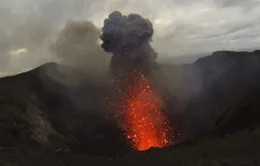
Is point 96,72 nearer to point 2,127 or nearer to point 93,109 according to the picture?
point 93,109

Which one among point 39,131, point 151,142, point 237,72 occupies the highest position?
point 237,72

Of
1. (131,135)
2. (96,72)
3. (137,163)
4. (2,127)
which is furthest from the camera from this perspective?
(96,72)

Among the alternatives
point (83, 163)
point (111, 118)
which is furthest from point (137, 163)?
point (111, 118)

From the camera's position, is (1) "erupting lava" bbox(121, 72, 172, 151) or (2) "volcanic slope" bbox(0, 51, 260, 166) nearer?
(2) "volcanic slope" bbox(0, 51, 260, 166)

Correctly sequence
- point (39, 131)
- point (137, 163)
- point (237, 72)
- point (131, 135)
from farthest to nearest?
point (237, 72) → point (131, 135) → point (39, 131) → point (137, 163)

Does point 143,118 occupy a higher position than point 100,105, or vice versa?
point 100,105
